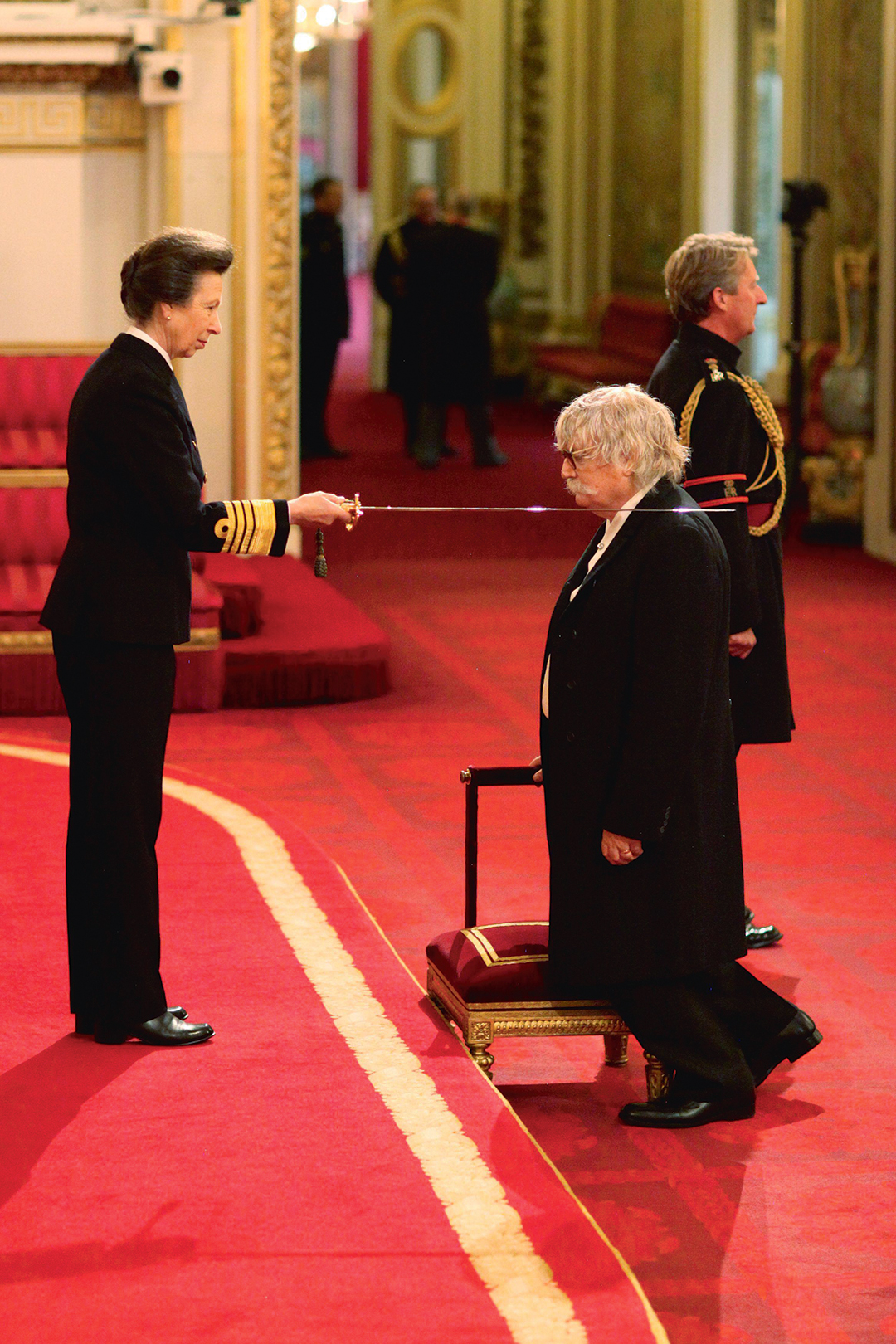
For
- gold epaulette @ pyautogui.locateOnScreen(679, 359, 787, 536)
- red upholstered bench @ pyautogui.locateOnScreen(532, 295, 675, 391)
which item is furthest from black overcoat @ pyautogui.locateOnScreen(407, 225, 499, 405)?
gold epaulette @ pyautogui.locateOnScreen(679, 359, 787, 536)

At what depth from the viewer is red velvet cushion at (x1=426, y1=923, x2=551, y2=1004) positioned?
372 centimetres

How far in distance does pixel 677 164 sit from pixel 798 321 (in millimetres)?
4354

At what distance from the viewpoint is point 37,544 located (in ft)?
25.2

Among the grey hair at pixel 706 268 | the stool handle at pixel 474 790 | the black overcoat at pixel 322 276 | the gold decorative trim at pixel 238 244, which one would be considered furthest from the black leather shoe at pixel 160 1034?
the black overcoat at pixel 322 276

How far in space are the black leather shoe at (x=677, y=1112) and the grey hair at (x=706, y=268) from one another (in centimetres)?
173

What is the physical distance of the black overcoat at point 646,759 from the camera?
3469 mm

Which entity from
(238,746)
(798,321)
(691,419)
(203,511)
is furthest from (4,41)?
(203,511)

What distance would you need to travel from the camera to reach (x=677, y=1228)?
10.8ft

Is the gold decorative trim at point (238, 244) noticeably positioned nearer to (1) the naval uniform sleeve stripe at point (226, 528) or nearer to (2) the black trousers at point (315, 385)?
(2) the black trousers at point (315, 385)

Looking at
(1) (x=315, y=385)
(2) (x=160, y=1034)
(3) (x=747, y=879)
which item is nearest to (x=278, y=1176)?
(2) (x=160, y=1034)

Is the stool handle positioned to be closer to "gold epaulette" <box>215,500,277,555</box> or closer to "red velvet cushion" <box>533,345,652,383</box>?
"gold epaulette" <box>215,500,277,555</box>

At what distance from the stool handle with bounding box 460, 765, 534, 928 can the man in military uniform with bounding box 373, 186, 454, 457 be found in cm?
926

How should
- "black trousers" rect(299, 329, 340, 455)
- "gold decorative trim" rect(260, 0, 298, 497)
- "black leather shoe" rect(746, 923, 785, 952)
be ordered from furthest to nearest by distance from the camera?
1. "black trousers" rect(299, 329, 340, 455)
2. "gold decorative trim" rect(260, 0, 298, 497)
3. "black leather shoe" rect(746, 923, 785, 952)

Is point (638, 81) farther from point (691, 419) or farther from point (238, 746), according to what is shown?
point (691, 419)
